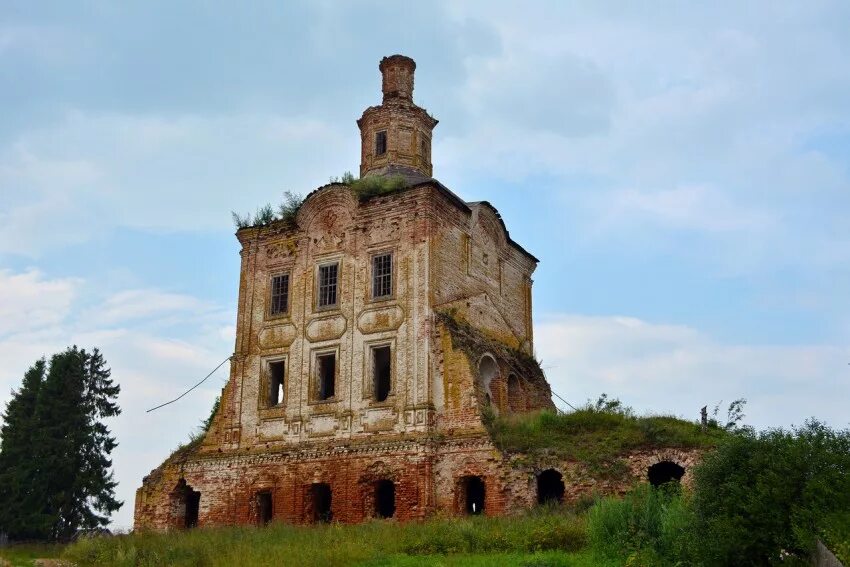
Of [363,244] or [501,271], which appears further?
[501,271]

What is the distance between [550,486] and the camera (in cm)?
2155

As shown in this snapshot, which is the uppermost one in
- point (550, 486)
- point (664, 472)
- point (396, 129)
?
point (396, 129)

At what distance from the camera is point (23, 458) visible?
3256 centimetres

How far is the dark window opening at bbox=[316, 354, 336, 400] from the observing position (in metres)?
23.3

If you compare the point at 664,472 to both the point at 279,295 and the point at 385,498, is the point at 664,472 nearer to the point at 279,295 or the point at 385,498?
the point at 385,498

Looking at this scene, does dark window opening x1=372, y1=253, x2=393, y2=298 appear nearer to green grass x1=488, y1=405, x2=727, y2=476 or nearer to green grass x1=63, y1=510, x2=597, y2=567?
green grass x1=488, y1=405, x2=727, y2=476

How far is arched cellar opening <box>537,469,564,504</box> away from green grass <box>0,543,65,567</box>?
11.4 meters

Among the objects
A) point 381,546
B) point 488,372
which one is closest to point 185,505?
point 488,372

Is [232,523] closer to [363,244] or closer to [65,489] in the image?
[363,244]

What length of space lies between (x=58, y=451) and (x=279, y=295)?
13.6 meters

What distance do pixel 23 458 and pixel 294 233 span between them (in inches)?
601

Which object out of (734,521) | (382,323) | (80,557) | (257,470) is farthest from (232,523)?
(734,521)

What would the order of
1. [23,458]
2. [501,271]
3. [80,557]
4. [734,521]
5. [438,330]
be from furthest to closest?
1. [23,458]
2. [501,271]
3. [438,330]
4. [80,557]
5. [734,521]

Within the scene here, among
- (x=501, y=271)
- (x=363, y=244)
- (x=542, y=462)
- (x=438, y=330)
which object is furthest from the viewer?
(x=501, y=271)
